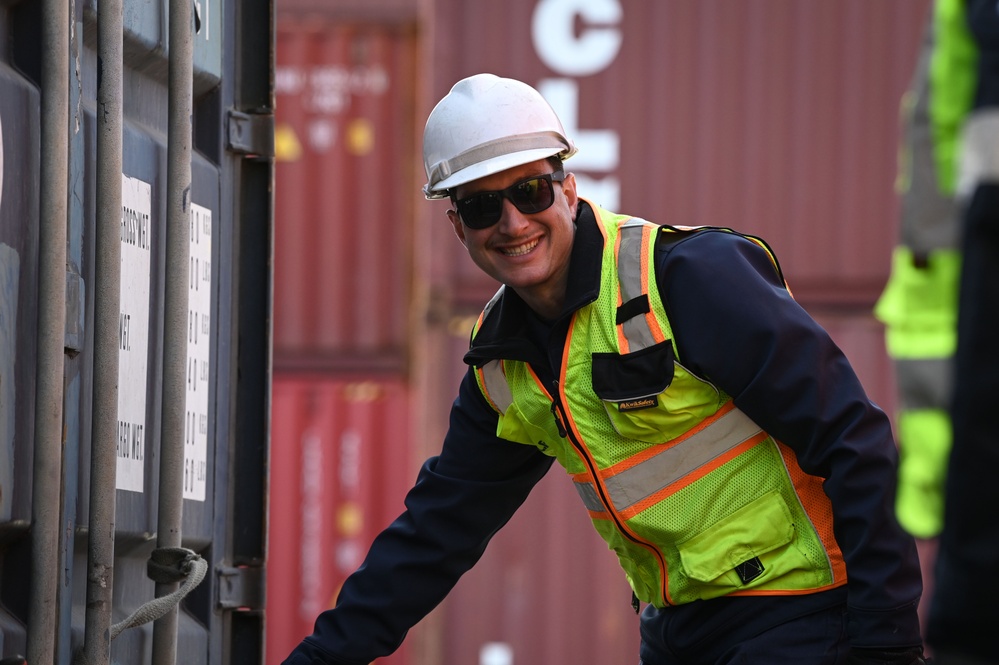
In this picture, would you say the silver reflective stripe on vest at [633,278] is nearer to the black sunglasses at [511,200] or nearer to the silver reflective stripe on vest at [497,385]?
the black sunglasses at [511,200]

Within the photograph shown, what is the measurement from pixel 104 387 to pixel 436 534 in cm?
96

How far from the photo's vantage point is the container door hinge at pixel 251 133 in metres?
3.03

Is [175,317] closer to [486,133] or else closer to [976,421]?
[486,133]

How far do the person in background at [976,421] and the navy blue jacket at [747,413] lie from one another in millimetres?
1091

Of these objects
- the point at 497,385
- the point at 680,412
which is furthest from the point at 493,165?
the point at 680,412

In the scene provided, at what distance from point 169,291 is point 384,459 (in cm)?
623

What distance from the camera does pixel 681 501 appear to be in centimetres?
264

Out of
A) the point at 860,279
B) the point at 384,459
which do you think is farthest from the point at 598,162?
the point at 384,459

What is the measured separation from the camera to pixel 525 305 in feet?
9.49

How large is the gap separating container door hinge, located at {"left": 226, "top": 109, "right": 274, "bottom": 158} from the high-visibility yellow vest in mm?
809

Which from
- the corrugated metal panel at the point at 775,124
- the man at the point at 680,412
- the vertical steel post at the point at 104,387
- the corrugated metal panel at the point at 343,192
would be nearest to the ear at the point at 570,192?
the man at the point at 680,412

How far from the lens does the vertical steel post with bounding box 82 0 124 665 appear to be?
Result: 2.27 metres

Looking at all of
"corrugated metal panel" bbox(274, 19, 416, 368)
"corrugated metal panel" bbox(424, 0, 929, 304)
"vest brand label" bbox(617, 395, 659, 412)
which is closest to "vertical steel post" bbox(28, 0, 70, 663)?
"vest brand label" bbox(617, 395, 659, 412)

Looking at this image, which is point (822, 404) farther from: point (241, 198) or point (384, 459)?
point (384, 459)
